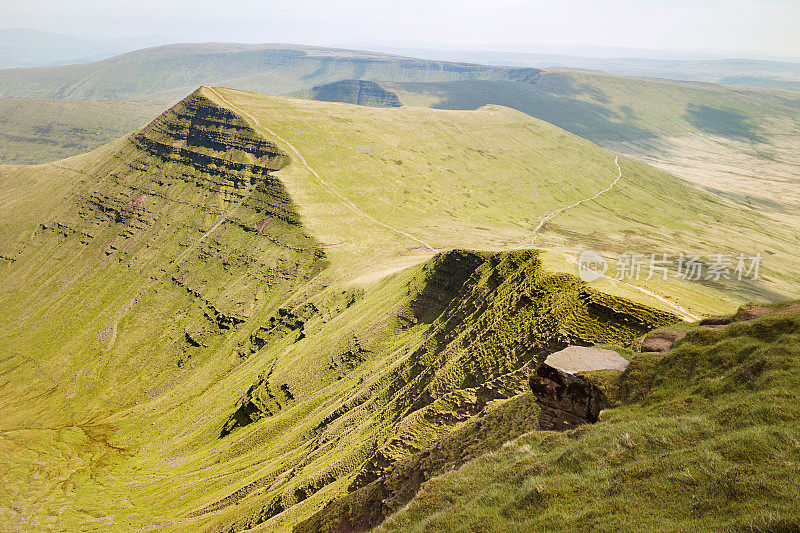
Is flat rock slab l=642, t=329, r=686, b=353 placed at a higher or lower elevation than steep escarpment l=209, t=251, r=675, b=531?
higher

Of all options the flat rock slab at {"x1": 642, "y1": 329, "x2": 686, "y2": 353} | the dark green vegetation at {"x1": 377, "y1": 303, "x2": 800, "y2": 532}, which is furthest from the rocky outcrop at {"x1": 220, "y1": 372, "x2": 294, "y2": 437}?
the flat rock slab at {"x1": 642, "y1": 329, "x2": 686, "y2": 353}

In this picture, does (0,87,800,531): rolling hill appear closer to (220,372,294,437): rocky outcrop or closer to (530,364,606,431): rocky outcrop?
(220,372,294,437): rocky outcrop

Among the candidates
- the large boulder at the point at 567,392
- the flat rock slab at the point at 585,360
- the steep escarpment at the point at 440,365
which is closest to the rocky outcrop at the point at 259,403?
the steep escarpment at the point at 440,365

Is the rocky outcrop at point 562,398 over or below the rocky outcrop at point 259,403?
over

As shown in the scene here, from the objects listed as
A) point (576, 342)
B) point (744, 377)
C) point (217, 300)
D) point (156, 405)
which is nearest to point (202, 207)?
point (217, 300)

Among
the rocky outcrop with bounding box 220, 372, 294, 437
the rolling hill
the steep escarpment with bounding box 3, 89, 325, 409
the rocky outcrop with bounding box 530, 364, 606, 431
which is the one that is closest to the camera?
the rocky outcrop with bounding box 530, 364, 606, 431

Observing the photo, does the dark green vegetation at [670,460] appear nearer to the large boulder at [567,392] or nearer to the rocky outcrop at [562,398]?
the large boulder at [567,392]

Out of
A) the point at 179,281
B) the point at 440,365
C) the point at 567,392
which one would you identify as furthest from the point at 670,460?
the point at 179,281
